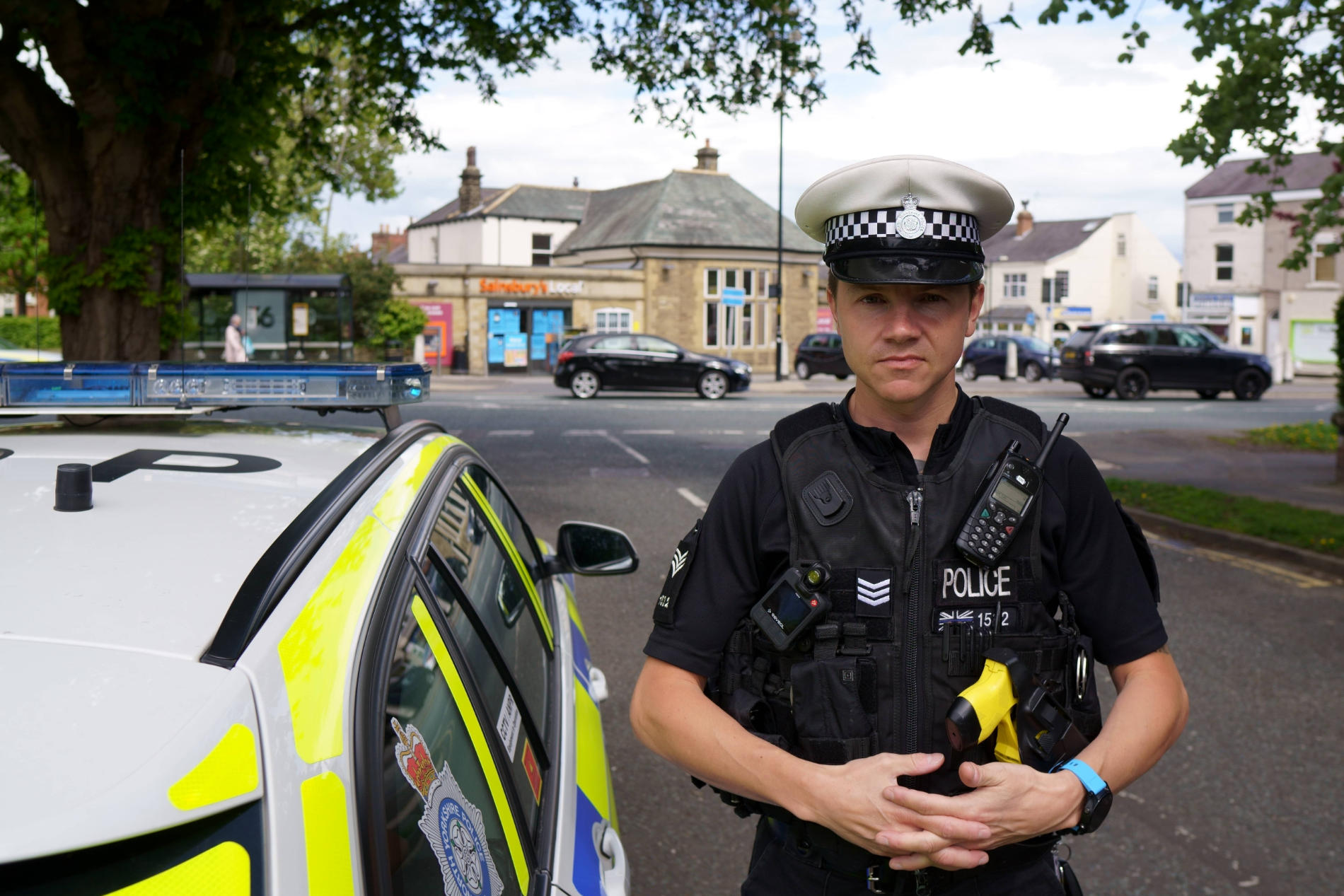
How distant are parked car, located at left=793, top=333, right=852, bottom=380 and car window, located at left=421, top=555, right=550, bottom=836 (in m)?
35.6

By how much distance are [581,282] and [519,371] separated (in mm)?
4262

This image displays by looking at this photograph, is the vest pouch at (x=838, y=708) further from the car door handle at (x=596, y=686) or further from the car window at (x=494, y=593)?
the car door handle at (x=596, y=686)

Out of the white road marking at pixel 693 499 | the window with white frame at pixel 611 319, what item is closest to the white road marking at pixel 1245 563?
the white road marking at pixel 693 499

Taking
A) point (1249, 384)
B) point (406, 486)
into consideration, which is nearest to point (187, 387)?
point (406, 486)

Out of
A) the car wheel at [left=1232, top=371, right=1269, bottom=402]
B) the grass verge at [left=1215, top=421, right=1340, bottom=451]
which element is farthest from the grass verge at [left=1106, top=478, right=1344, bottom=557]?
the car wheel at [left=1232, top=371, right=1269, bottom=402]

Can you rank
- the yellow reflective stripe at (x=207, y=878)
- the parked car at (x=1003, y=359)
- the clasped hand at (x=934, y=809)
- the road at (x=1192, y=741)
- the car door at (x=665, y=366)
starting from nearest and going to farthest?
the yellow reflective stripe at (x=207, y=878) → the clasped hand at (x=934, y=809) → the road at (x=1192, y=741) → the car door at (x=665, y=366) → the parked car at (x=1003, y=359)

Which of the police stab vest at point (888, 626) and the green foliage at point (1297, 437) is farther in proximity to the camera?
the green foliage at point (1297, 437)

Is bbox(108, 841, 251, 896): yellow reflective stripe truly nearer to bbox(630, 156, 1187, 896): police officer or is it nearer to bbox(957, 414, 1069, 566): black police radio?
bbox(630, 156, 1187, 896): police officer

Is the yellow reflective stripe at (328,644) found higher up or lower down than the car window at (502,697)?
higher up

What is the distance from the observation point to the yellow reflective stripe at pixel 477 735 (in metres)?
1.76

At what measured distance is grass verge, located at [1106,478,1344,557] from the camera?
950 centimetres

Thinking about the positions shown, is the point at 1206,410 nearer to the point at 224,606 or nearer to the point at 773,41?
the point at 773,41

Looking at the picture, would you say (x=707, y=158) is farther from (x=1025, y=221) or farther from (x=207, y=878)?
(x=207, y=878)

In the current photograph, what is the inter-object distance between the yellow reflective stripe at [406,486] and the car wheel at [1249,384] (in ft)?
104
